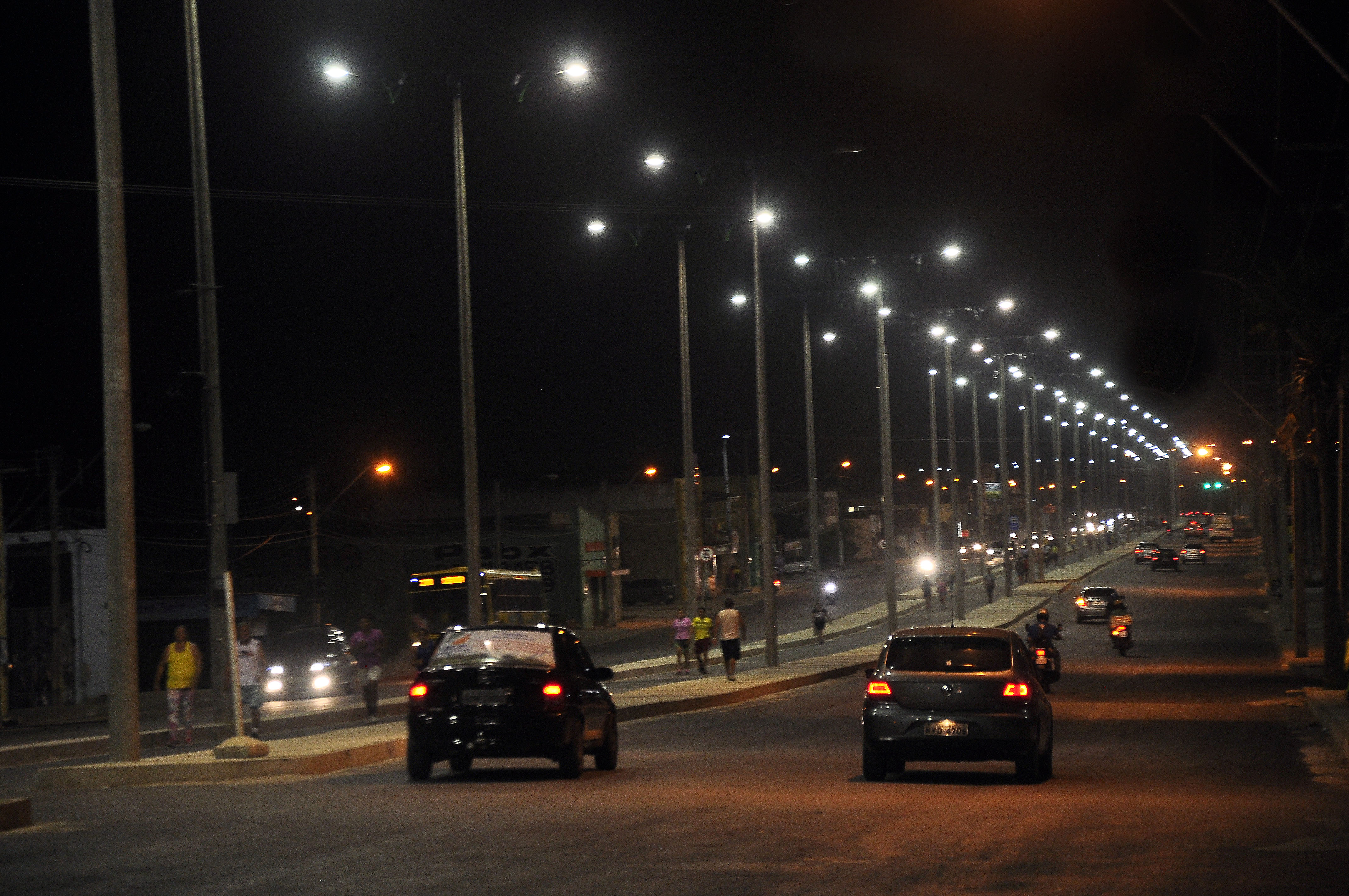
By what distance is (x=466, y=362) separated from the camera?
29141mm

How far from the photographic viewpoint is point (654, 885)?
8906 mm

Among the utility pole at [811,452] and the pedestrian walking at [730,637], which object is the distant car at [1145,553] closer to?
the utility pole at [811,452]

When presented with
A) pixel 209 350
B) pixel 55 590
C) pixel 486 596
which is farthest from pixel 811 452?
pixel 209 350

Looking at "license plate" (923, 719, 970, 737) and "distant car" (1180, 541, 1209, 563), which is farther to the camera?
"distant car" (1180, 541, 1209, 563)

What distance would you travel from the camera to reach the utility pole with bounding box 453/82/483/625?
1121 inches

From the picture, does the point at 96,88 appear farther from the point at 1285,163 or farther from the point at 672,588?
the point at 672,588

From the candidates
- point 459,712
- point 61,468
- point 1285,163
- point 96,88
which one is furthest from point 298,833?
point 61,468

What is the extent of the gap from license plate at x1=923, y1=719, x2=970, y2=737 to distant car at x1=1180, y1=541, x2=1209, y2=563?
320 feet

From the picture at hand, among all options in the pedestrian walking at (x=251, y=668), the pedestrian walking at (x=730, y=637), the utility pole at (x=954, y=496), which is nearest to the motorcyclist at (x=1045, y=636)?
the pedestrian walking at (x=730, y=637)

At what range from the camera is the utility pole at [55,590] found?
41469 millimetres

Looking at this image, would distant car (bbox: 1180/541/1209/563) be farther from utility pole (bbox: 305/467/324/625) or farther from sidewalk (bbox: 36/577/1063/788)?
utility pole (bbox: 305/467/324/625)

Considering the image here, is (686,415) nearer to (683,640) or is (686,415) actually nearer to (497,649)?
(683,640)

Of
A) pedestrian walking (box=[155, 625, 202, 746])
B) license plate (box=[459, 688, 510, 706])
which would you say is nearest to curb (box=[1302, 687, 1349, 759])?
license plate (box=[459, 688, 510, 706])

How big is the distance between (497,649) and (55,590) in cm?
3054
